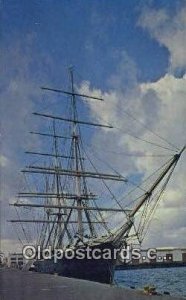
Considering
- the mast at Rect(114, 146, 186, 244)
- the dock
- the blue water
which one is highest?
the mast at Rect(114, 146, 186, 244)

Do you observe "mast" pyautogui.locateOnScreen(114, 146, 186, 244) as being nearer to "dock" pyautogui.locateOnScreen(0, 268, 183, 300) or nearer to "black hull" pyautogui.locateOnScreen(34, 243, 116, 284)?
"black hull" pyautogui.locateOnScreen(34, 243, 116, 284)

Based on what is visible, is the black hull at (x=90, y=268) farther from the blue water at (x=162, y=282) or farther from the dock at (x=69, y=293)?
the dock at (x=69, y=293)

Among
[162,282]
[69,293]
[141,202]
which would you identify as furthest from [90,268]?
[69,293]

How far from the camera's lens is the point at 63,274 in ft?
135

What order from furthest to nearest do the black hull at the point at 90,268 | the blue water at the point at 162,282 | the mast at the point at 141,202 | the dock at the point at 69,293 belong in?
the blue water at the point at 162,282 < the black hull at the point at 90,268 < the mast at the point at 141,202 < the dock at the point at 69,293

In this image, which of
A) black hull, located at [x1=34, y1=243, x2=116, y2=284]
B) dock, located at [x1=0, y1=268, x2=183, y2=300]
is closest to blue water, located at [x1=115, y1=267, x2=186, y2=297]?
black hull, located at [x1=34, y1=243, x2=116, y2=284]

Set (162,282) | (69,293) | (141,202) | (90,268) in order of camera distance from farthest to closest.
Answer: (162,282) → (90,268) → (141,202) → (69,293)

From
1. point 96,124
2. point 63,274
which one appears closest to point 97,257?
point 63,274

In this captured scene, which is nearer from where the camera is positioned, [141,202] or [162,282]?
[141,202]

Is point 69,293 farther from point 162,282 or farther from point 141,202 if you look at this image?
point 162,282

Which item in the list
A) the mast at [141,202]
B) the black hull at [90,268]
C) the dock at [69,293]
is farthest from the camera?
the black hull at [90,268]

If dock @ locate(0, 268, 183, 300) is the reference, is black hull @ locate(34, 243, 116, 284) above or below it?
above

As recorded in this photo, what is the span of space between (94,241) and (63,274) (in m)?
6.54

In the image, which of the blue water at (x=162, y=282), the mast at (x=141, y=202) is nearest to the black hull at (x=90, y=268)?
the mast at (x=141, y=202)
